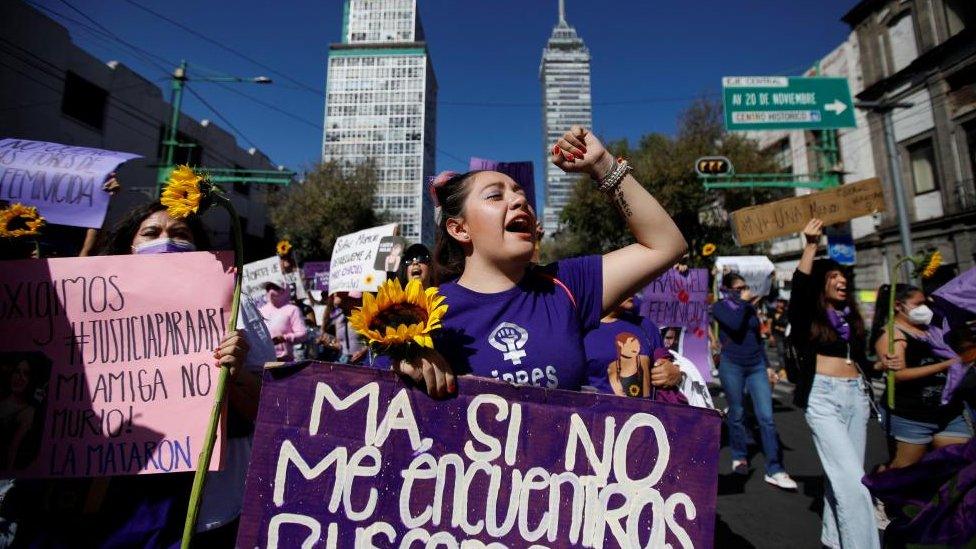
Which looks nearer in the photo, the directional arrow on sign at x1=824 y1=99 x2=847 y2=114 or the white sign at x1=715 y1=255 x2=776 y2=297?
the directional arrow on sign at x1=824 y1=99 x2=847 y2=114

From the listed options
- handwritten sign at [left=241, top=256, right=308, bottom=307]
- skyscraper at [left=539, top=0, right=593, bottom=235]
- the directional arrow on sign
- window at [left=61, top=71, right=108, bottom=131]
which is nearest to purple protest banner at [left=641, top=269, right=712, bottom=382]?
handwritten sign at [left=241, top=256, right=308, bottom=307]

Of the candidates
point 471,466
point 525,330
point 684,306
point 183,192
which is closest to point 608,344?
point 525,330

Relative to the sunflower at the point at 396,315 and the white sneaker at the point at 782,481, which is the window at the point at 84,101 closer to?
the sunflower at the point at 396,315

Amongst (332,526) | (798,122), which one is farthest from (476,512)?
(798,122)

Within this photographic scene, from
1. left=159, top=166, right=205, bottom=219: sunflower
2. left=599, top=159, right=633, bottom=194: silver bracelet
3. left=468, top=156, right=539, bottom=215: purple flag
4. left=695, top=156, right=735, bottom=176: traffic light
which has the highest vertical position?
Answer: left=695, top=156, right=735, bottom=176: traffic light

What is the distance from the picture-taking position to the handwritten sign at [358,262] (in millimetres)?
5965

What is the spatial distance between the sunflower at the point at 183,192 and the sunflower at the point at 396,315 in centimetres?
63

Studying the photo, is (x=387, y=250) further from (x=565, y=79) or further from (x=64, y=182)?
(x=565, y=79)

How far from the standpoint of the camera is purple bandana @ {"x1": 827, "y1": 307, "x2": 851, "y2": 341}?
3.31 m

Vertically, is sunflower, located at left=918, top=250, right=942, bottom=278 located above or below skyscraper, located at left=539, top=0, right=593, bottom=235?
below

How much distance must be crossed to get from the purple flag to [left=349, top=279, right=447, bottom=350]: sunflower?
83cm

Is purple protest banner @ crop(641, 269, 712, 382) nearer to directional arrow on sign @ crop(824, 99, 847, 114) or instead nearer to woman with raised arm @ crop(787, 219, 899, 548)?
woman with raised arm @ crop(787, 219, 899, 548)

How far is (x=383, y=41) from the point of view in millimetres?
83250

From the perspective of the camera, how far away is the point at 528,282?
5.46 ft
